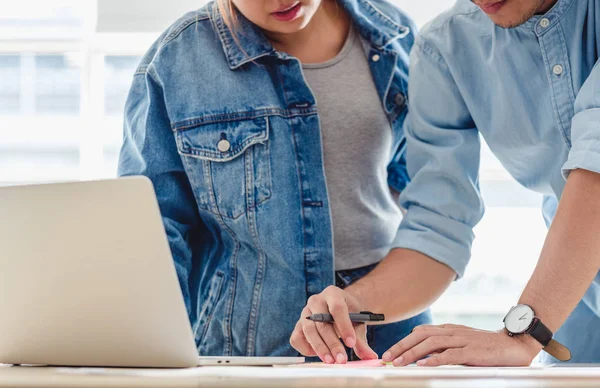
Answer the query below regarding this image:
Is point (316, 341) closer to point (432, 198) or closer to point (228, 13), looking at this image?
point (432, 198)

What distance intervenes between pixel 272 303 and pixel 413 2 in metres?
1.33

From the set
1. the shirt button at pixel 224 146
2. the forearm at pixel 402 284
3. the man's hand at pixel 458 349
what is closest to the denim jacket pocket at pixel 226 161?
the shirt button at pixel 224 146

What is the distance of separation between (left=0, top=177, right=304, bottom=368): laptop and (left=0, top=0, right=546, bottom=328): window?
5.43ft

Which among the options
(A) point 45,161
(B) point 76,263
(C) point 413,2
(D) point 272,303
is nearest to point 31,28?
(A) point 45,161

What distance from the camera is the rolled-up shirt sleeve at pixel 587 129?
3.31 ft

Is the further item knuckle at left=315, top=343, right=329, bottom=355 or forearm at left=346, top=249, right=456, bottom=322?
forearm at left=346, top=249, right=456, bottom=322

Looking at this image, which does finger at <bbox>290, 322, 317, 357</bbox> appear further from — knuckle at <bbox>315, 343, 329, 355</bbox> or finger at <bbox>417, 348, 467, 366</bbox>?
finger at <bbox>417, 348, 467, 366</bbox>

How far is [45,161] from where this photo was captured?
8.09 ft

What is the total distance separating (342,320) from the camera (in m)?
1.03

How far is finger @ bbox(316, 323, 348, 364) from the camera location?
100 cm

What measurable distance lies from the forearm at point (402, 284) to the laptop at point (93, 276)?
503 mm

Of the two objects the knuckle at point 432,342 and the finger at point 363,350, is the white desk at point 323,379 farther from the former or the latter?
the finger at point 363,350

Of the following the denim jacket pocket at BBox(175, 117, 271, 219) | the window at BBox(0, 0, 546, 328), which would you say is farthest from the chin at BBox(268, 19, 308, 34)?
the window at BBox(0, 0, 546, 328)

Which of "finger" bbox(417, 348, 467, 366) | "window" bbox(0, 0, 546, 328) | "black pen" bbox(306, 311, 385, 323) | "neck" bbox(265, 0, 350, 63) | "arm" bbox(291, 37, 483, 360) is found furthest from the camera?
"window" bbox(0, 0, 546, 328)
